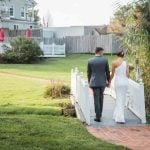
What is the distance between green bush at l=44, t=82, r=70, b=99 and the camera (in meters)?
19.7

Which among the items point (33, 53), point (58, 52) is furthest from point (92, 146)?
point (58, 52)

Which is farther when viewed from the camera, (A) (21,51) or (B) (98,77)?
(A) (21,51)

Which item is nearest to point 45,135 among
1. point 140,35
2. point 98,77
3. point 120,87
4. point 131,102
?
point 98,77

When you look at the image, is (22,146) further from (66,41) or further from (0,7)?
(66,41)

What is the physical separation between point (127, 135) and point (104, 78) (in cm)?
201

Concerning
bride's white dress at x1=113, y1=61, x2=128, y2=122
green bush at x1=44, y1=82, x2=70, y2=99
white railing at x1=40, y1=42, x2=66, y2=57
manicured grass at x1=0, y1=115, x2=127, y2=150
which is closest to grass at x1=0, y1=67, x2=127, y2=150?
manicured grass at x1=0, y1=115, x2=127, y2=150

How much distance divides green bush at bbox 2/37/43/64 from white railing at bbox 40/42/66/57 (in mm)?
4391

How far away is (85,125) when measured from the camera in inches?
526

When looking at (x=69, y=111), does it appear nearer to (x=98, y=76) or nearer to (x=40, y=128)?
(x=98, y=76)

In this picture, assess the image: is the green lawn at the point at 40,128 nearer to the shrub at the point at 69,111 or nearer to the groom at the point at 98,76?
the shrub at the point at 69,111

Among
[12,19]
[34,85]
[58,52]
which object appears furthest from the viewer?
[12,19]

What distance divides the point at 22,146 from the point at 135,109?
221 inches

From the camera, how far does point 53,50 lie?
47.2 m

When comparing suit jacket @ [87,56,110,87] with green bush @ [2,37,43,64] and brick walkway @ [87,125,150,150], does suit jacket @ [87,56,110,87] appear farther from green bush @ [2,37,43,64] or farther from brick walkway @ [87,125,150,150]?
green bush @ [2,37,43,64]
